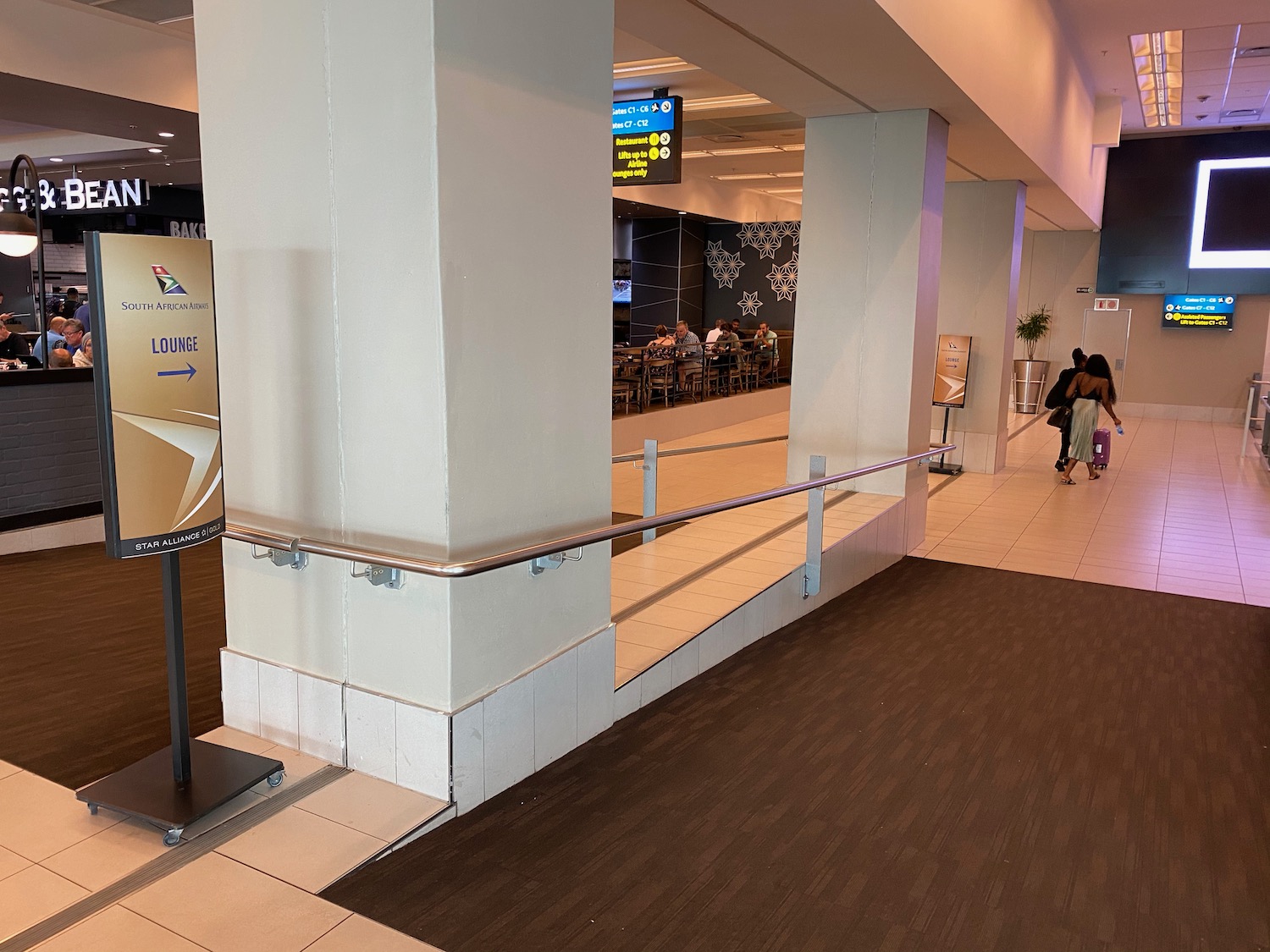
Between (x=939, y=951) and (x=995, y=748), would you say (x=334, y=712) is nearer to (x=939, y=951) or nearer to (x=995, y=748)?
(x=939, y=951)

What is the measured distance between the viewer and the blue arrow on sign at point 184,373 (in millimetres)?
2650

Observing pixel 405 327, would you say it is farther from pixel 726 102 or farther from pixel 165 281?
pixel 726 102

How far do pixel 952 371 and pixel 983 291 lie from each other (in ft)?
3.15

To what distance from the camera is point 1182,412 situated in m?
16.6

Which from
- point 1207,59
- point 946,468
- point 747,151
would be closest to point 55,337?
point 747,151

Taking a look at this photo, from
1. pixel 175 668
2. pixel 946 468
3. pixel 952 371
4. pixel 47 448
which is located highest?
pixel 952 371

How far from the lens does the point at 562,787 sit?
329cm

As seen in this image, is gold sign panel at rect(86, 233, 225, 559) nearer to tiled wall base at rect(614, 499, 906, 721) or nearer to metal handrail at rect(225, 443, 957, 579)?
metal handrail at rect(225, 443, 957, 579)

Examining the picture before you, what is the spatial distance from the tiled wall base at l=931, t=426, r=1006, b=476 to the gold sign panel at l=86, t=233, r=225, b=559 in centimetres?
931

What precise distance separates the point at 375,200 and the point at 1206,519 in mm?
8710

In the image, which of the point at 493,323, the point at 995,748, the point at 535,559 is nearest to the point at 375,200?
the point at 493,323

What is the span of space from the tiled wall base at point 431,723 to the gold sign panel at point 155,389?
769 mm

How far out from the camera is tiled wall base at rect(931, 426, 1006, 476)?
426 inches

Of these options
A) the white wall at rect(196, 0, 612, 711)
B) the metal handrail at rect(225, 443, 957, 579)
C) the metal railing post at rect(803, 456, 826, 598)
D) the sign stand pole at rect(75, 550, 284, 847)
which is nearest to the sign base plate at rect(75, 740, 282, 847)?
the sign stand pole at rect(75, 550, 284, 847)
